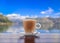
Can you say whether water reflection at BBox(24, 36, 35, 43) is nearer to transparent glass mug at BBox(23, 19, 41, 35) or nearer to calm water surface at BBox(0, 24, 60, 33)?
transparent glass mug at BBox(23, 19, 41, 35)

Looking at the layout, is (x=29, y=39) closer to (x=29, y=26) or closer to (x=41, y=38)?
(x=29, y=26)

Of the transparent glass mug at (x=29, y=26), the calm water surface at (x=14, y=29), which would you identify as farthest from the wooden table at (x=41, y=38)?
the transparent glass mug at (x=29, y=26)

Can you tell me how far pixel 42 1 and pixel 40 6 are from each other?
2.1 inches

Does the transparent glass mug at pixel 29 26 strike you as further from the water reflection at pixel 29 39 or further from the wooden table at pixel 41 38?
the wooden table at pixel 41 38

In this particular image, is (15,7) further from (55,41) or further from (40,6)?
(55,41)

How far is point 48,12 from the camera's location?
122 cm

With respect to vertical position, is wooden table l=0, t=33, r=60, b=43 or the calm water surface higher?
the calm water surface

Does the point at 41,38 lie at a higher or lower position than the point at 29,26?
lower

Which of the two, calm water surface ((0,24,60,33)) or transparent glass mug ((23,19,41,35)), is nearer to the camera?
transparent glass mug ((23,19,41,35))

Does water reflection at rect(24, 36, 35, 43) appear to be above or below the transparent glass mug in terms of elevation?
below

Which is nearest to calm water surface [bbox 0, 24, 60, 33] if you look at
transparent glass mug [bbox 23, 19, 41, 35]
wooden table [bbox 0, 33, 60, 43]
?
wooden table [bbox 0, 33, 60, 43]

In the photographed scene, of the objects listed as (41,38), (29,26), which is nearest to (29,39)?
(29,26)

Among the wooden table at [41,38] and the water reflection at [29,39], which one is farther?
the wooden table at [41,38]

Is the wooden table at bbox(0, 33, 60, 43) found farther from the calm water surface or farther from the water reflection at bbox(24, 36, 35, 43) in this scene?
the water reflection at bbox(24, 36, 35, 43)
